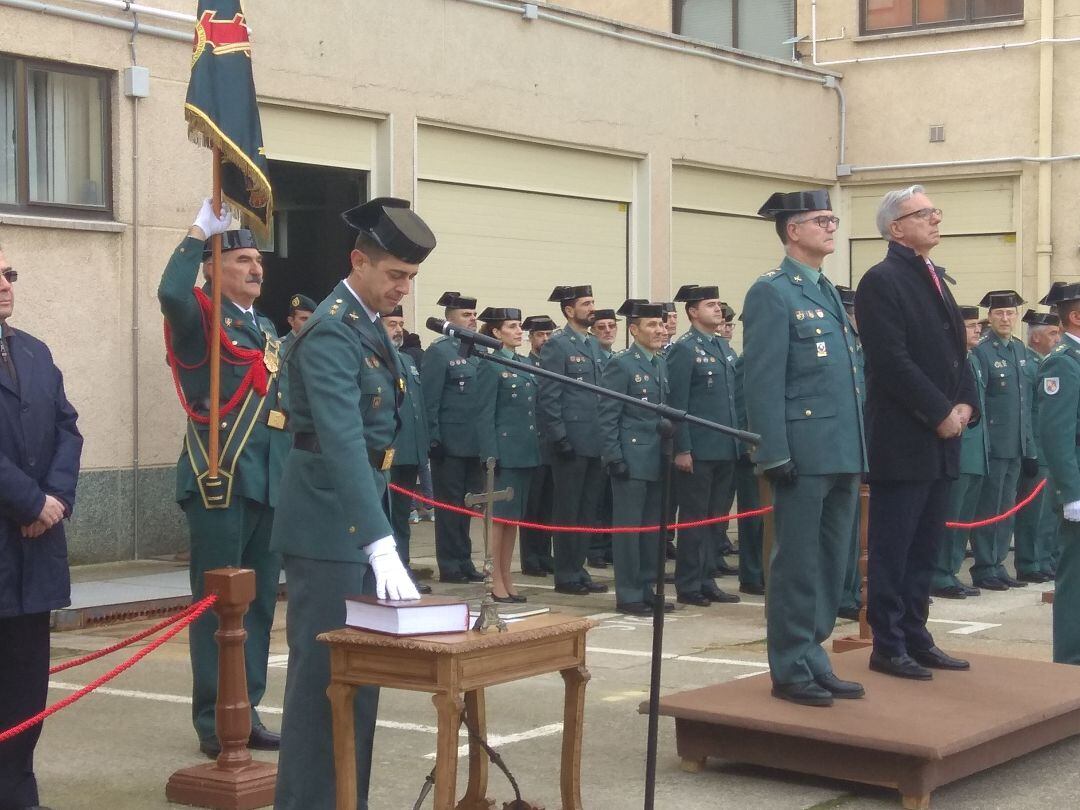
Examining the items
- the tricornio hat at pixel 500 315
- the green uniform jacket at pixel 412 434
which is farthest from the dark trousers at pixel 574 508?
the green uniform jacket at pixel 412 434

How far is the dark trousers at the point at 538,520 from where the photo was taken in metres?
13.5

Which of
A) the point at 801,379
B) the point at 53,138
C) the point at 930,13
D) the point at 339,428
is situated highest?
the point at 930,13

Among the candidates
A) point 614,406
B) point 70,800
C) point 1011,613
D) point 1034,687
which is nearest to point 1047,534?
point 1011,613

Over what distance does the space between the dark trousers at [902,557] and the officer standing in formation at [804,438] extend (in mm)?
346

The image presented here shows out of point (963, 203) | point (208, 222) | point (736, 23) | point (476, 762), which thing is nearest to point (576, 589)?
point (208, 222)

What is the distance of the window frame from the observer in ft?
67.4

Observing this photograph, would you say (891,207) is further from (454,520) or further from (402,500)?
(454,520)

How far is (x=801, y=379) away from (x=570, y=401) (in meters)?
5.61

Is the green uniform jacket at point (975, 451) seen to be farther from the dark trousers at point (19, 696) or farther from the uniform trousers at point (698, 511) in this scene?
the dark trousers at point (19, 696)

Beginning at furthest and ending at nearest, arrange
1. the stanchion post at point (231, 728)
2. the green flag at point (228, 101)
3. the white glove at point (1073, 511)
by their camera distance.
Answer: the white glove at point (1073, 511)
the green flag at point (228, 101)
the stanchion post at point (231, 728)

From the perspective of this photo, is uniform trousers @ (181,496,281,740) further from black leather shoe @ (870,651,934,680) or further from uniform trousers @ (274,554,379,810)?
black leather shoe @ (870,651,934,680)

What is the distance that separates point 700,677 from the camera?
28.5 ft

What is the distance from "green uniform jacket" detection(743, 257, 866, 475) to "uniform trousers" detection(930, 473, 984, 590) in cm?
542

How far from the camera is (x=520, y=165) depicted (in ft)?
55.6
